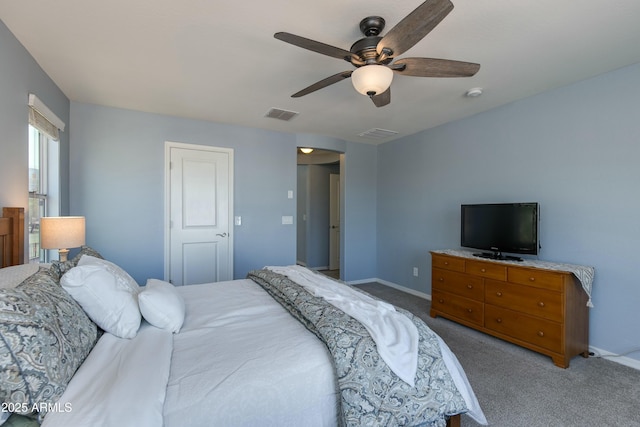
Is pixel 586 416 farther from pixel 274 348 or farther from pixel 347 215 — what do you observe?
pixel 347 215

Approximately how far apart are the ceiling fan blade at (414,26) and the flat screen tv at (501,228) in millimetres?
2124

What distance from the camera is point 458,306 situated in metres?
3.34

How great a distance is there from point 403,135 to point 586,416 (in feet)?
12.3

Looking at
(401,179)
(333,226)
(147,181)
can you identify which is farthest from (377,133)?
(147,181)

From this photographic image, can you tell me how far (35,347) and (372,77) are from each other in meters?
1.94

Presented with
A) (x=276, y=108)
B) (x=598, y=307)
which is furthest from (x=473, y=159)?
(x=276, y=108)

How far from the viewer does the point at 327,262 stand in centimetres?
675

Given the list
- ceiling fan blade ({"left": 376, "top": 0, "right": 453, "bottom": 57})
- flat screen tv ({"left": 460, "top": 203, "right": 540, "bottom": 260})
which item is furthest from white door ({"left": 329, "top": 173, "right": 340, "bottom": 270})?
ceiling fan blade ({"left": 376, "top": 0, "right": 453, "bottom": 57})

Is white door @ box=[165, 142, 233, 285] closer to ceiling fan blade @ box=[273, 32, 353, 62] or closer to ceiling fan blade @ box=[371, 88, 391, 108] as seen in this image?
ceiling fan blade @ box=[371, 88, 391, 108]

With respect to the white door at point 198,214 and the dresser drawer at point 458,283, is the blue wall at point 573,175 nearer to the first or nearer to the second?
the dresser drawer at point 458,283

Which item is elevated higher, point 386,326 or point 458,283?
point 386,326

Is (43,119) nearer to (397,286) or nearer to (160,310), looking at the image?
(160,310)

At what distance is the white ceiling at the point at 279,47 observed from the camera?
5.98 feet

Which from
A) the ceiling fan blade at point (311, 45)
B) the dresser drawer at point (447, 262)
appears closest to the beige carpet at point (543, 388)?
the dresser drawer at point (447, 262)
